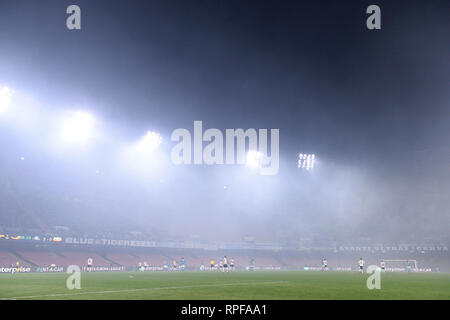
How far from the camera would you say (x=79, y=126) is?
6056cm

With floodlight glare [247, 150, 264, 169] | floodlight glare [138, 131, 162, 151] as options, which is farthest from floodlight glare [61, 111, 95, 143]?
floodlight glare [247, 150, 264, 169]

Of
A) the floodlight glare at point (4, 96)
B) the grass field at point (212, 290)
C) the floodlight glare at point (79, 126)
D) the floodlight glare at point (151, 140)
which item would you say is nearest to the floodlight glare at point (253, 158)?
the floodlight glare at point (151, 140)

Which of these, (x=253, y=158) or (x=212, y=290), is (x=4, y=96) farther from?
(x=212, y=290)

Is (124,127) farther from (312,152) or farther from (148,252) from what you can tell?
(312,152)

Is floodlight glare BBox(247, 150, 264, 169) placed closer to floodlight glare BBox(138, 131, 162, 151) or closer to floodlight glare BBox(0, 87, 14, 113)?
floodlight glare BBox(138, 131, 162, 151)

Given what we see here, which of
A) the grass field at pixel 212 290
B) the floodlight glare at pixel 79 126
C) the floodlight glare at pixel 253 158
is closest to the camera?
the grass field at pixel 212 290

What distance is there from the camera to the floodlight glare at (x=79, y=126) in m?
59.6

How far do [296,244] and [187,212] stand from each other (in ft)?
96.0

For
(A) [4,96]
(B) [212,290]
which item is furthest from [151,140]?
(B) [212,290]

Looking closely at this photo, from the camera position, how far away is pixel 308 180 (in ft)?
344

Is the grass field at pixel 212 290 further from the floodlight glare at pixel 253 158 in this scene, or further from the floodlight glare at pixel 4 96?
the floodlight glare at pixel 253 158

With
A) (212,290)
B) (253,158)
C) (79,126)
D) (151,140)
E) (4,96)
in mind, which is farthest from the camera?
(253,158)
